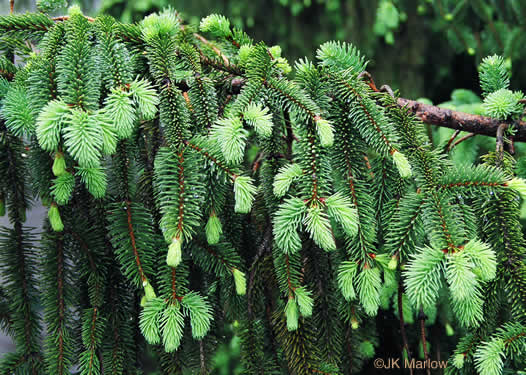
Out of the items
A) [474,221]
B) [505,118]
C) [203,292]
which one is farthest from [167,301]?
[505,118]

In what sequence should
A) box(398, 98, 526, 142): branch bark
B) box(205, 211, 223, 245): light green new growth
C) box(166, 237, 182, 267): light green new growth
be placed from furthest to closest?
box(398, 98, 526, 142): branch bark, box(205, 211, 223, 245): light green new growth, box(166, 237, 182, 267): light green new growth

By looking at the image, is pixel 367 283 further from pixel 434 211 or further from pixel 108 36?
pixel 108 36

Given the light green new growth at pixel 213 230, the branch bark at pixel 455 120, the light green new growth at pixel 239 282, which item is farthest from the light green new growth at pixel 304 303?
the branch bark at pixel 455 120

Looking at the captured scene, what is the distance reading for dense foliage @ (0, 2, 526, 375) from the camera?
98cm

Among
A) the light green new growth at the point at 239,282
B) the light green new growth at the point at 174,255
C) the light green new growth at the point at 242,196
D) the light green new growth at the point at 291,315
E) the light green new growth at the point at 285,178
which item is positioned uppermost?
the light green new growth at the point at 285,178

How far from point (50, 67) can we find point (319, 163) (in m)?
0.63

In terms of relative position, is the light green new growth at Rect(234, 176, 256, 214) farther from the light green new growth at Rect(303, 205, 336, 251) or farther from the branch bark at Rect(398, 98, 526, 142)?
the branch bark at Rect(398, 98, 526, 142)

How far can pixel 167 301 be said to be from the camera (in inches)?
40.9

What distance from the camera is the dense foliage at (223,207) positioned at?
975mm

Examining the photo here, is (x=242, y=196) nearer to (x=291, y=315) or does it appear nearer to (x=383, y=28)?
(x=291, y=315)

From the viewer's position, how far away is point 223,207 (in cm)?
122

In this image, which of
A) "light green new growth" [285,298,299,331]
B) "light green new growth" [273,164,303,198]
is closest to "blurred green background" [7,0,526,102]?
"light green new growth" [273,164,303,198]

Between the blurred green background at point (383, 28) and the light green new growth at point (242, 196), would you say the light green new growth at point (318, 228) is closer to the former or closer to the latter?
the light green new growth at point (242, 196)

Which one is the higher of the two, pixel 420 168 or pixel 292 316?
pixel 420 168
